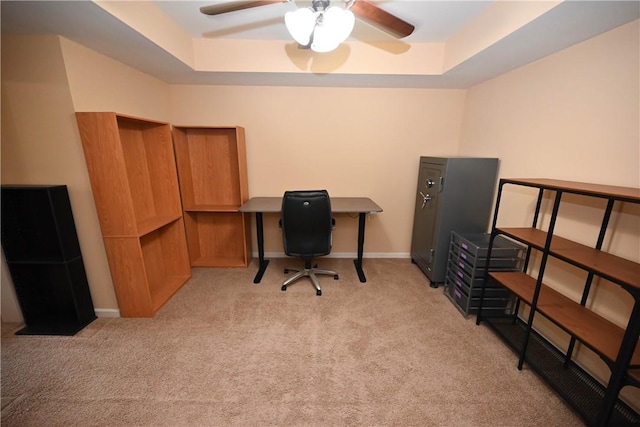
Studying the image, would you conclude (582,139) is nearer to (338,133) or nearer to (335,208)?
(335,208)

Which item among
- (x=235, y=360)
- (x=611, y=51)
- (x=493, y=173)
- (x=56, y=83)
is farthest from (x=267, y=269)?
(x=611, y=51)

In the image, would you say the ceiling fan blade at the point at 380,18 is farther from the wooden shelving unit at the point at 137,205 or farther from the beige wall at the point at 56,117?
the beige wall at the point at 56,117

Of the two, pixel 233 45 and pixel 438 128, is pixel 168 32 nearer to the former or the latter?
pixel 233 45

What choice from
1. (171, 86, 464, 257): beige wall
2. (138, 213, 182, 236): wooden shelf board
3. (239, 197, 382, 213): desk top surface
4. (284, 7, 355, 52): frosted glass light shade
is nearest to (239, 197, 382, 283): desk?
(239, 197, 382, 213): desk top surface

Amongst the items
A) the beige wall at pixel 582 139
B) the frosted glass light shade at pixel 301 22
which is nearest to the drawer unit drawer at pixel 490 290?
the beige wall at pixel 582 139

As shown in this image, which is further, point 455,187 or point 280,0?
point 455,187

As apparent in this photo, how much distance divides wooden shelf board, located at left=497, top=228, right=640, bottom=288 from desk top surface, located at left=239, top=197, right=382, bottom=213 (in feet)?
4.01

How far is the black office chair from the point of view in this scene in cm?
230

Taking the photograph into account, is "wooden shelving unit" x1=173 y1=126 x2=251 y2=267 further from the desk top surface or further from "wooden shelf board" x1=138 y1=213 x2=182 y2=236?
"wooden shelf board" x1=138 y1=213 x2=182 y2=236

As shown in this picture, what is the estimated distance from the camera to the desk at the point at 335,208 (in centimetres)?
261

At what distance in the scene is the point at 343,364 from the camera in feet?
5.70

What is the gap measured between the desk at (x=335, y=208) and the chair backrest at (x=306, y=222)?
25cm

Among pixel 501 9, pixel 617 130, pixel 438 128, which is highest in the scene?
pixel 501 9

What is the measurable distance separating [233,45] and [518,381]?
3586 mm
